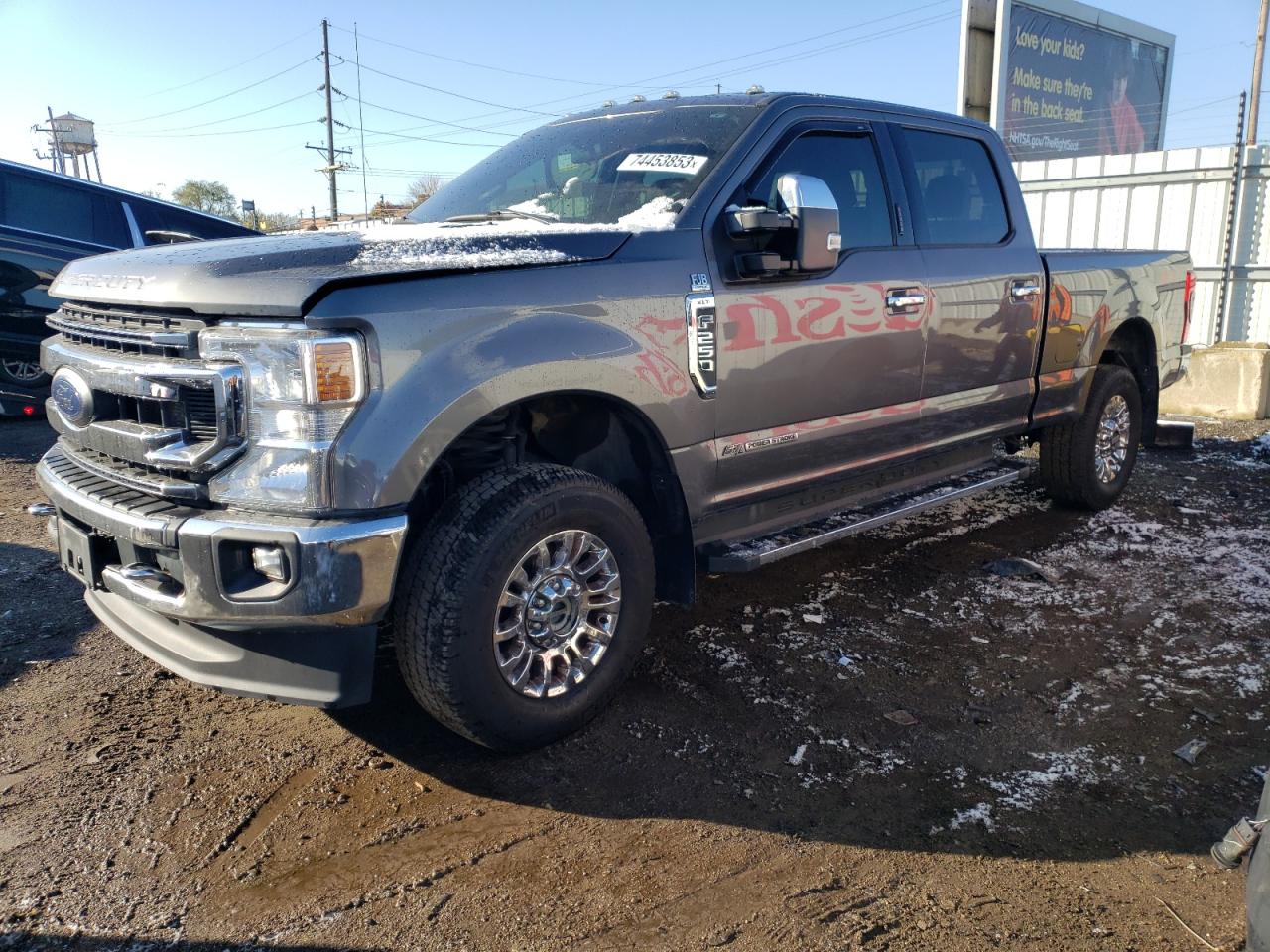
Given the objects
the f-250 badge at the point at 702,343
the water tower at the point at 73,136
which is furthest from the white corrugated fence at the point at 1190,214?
the water tower at the point at 73,136

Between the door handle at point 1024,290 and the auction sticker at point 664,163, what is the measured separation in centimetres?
197

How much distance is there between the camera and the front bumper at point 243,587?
8.01ft

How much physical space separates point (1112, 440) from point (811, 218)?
3528 mm

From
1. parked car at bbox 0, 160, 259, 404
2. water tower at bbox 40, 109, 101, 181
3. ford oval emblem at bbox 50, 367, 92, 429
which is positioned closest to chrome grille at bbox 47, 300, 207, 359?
ford oval emblem at bbox 50, 367, 92, 429

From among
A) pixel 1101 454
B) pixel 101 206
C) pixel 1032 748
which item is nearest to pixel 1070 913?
pixel 1032 748

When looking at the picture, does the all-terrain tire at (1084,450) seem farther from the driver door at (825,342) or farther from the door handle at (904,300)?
the door handle at (904,300)

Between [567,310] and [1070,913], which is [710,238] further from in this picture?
[1070,913]

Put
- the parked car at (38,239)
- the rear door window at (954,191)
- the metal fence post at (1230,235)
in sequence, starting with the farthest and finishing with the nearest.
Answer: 1. the metal fence post at (1230,235)
2. the parked car at (38,239)
3. the rear door window at (954,191)

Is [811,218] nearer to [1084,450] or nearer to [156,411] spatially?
[156,411]

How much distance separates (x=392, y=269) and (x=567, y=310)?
58 centimetres

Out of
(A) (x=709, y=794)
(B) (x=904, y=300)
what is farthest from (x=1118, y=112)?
(A) (x=709, y=794)

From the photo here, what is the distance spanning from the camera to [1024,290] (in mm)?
4793

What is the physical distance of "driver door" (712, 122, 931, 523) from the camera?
3.45 meters

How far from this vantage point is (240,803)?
2773 mm
